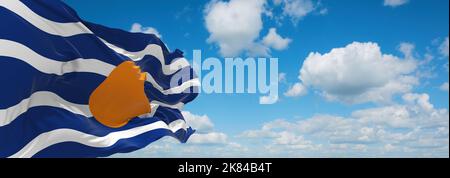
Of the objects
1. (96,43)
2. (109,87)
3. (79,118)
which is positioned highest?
(96,43)

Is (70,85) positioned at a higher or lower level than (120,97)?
higher

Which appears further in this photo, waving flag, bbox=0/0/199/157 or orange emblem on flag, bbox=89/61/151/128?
orange emblem on flag, bbox=89/61/151/128

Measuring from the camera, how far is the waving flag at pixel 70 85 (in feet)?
43.3

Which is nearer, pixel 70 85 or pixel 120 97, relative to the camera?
pixel 70 85

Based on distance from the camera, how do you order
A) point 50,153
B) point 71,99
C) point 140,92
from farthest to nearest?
point 140,92 < point 71,99 < point 50,153

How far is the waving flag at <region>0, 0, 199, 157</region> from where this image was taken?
13195 millimetres

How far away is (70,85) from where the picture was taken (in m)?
15.1

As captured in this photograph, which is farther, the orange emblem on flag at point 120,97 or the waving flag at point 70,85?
the orange emblem on flag at point 120,97

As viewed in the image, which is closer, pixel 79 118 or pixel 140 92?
pixel 79 118
